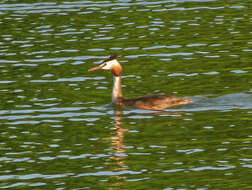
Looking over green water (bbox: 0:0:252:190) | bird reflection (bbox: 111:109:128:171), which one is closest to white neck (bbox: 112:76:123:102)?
green water (bbox: 0:0:252:190)

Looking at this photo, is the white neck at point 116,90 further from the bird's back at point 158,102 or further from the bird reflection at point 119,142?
the bird's back at point 158,102

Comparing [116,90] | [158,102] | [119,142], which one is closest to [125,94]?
[116,90]

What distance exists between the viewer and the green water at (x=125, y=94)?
56.8 feet

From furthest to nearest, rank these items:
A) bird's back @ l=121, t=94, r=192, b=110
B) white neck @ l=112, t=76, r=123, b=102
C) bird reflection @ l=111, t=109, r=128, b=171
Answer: white neck @ l=112, t=76, r=123, b=102, bird's back @ l=121, t=94, r=192, b=110, bird reflection @ l=111, t=109, r=128, b=171

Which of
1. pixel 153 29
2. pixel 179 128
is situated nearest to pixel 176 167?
pixel 179 128

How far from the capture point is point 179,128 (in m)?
20.6

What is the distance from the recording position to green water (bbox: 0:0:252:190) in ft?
56.8

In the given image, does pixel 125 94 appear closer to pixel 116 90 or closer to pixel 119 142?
pixel 116 90

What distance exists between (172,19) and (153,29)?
1.86 meters

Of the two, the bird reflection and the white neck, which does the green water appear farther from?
the white neck

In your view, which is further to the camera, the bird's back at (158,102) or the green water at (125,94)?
the bird's back at (158,102)

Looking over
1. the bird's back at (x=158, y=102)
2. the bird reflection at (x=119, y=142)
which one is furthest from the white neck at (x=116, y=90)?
the bird's back at (x=158, y=102)

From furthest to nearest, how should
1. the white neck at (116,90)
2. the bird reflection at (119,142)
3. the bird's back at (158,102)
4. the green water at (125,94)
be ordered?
the white neck at (116,90) → the bird's back at (158,102) → the bird reflection at (119,142) → the green water at (125,94)

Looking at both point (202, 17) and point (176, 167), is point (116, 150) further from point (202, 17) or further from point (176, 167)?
point (202, 17)
